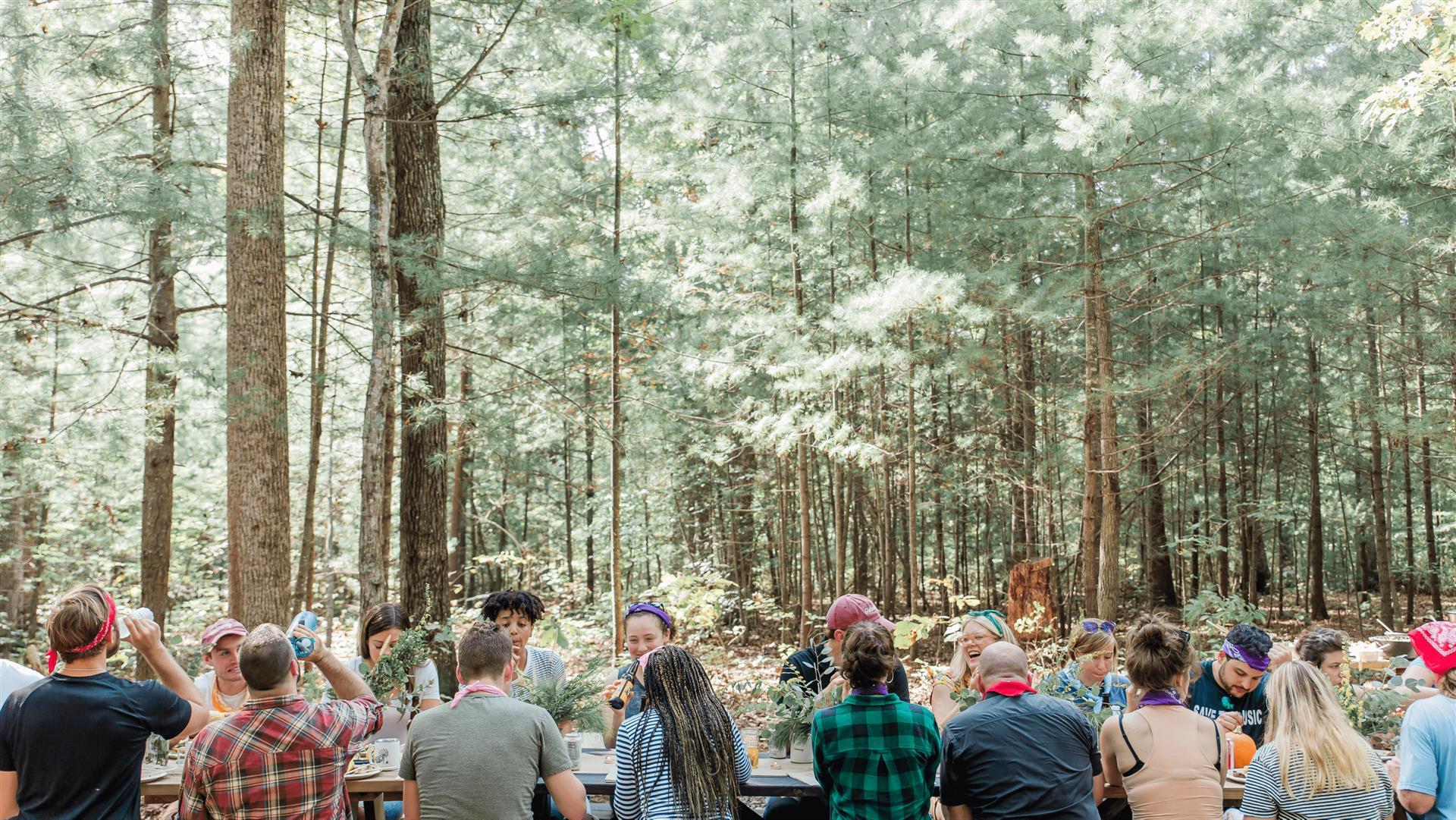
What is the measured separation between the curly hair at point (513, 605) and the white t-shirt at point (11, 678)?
1.91 meters

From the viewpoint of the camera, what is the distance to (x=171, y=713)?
2863 millimetres

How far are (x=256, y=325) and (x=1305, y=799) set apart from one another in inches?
244

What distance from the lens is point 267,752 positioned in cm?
270

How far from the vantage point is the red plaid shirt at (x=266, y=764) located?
8.78 ft

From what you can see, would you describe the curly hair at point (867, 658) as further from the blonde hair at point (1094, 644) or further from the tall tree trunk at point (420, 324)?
the tall tree trunk at point (420, 324)

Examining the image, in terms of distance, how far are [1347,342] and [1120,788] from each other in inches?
559

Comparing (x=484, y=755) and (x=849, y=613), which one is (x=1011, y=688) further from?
(x=484, y=755)

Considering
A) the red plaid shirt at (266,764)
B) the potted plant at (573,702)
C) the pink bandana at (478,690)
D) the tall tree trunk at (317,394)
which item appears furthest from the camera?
the tall tree trunk at (317,394)

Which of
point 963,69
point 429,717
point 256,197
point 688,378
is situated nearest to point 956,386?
point 688,378

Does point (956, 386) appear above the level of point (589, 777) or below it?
above

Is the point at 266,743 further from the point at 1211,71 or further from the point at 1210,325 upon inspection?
the point at 1210,325

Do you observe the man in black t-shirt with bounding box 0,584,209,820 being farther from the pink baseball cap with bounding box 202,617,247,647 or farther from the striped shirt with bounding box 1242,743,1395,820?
the striped shirt with bounding box 1242,743,1395,820

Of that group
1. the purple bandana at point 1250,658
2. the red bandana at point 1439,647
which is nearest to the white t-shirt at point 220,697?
the purple bandana at point 1250,658

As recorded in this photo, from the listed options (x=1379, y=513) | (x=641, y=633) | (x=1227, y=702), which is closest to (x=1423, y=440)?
(x=1379, y=513)
